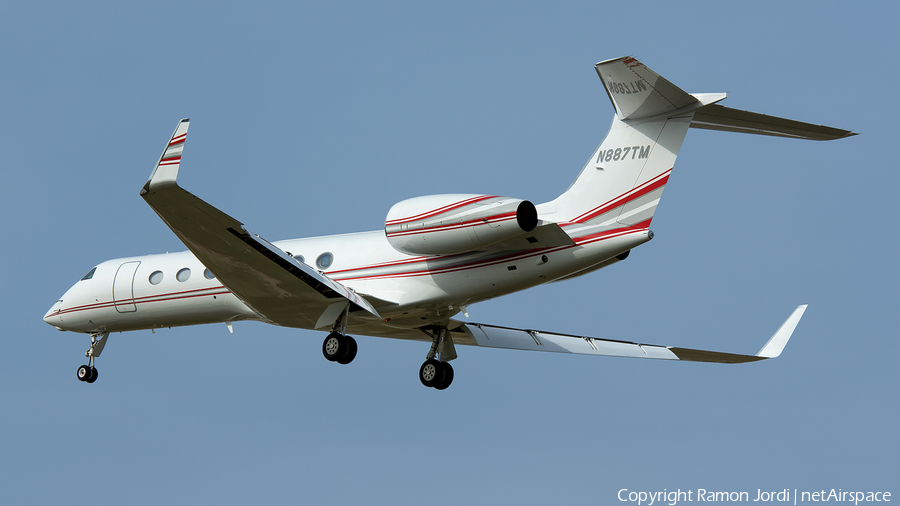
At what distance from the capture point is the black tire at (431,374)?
1981 centimetres

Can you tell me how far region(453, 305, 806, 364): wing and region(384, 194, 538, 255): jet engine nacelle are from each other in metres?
4.62

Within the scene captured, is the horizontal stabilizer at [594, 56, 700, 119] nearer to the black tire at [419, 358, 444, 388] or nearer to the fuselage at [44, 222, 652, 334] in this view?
the fuselage at [44, 222, 652, 334]

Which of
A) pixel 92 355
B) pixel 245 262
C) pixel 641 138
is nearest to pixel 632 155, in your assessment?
pixel 641 138

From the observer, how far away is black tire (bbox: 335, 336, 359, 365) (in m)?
17.9

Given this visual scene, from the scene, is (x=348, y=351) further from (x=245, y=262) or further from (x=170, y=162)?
(x=170, y=162)

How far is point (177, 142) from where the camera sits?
14664 mm

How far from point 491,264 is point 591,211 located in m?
1.92

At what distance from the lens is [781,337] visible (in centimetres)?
2036

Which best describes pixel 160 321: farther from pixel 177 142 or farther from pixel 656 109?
pixel 656 109

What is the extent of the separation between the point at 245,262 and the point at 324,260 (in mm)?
2430

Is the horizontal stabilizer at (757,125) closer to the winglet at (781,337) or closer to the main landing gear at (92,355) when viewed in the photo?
the winglet at (781,337)

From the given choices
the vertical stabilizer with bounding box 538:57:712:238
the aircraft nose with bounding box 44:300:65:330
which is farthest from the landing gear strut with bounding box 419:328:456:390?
the aircraft nose with bounding box 44:300:65:330

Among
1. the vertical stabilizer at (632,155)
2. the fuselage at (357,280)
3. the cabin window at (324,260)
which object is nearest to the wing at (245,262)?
the fuselage at (357,280)

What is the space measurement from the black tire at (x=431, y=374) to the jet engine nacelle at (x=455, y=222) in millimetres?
3635
